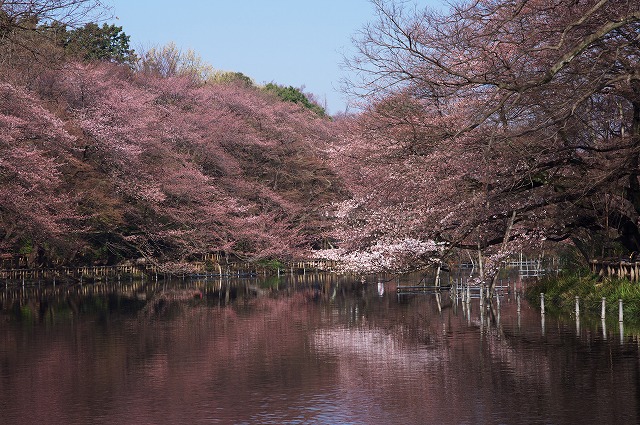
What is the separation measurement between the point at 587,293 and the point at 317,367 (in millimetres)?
14158

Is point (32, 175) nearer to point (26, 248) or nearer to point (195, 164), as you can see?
point (26, 248)

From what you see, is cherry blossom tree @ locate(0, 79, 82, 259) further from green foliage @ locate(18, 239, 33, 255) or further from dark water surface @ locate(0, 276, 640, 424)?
dark water surface @ locate(0, 276, 640, 424)

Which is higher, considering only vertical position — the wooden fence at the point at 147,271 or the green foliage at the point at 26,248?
the green foliage at the point at 26,248

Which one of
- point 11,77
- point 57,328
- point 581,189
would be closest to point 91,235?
point 11,77

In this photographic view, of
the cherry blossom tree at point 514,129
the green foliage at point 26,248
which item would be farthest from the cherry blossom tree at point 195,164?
the cherry blossom tree at point 514,129

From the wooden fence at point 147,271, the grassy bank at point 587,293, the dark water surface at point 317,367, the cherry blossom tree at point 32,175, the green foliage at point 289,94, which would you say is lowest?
the dark water surface at point 317,367

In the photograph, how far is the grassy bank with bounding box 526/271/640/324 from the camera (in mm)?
26578

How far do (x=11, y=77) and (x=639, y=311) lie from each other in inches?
1448

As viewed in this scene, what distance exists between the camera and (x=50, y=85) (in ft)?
181

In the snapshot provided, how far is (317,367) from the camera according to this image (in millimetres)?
19578

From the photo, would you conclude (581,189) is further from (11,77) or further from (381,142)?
(11,77)

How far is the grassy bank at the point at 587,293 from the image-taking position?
87.2 feet

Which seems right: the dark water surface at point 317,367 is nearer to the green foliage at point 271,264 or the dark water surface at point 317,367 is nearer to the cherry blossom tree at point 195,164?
the cherry blossom tree at point 195,164

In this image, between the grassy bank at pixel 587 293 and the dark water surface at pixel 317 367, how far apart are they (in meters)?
1.27
